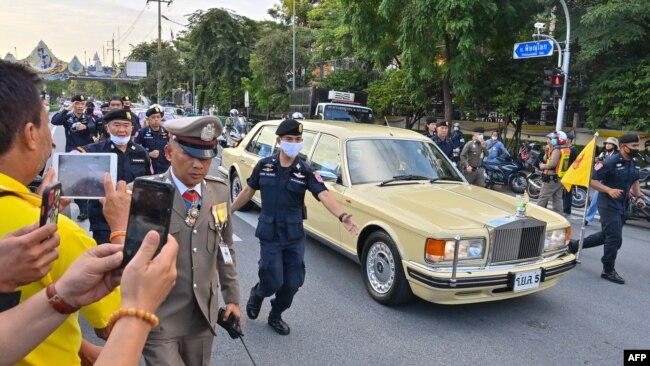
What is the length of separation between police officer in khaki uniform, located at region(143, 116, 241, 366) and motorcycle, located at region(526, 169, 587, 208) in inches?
395

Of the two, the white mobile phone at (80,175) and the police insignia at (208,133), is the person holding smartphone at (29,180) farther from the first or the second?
the police insignia at (208,133)

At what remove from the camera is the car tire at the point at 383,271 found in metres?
4.29

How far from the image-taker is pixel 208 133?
230 centimetres

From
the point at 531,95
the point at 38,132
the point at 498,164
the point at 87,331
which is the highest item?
the point at 531,95

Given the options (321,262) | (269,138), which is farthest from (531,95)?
(321,262)

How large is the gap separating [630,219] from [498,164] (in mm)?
3612

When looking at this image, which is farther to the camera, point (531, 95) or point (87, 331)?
point (531, 95)

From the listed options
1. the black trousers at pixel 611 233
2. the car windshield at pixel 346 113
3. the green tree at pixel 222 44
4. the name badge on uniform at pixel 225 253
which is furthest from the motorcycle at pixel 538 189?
→ the green tree at pixel 222 44

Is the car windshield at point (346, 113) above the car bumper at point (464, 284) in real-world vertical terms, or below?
above

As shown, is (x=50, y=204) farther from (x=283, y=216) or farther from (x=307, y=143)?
(x=307, y=143)

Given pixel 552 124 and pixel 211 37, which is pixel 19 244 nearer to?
pixel 552 124

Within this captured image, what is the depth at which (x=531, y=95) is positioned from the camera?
1561cm

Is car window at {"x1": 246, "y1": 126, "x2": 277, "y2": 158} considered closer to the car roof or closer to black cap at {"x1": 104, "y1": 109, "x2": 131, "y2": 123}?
the car roof

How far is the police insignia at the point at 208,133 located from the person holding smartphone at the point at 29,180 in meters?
1.00
